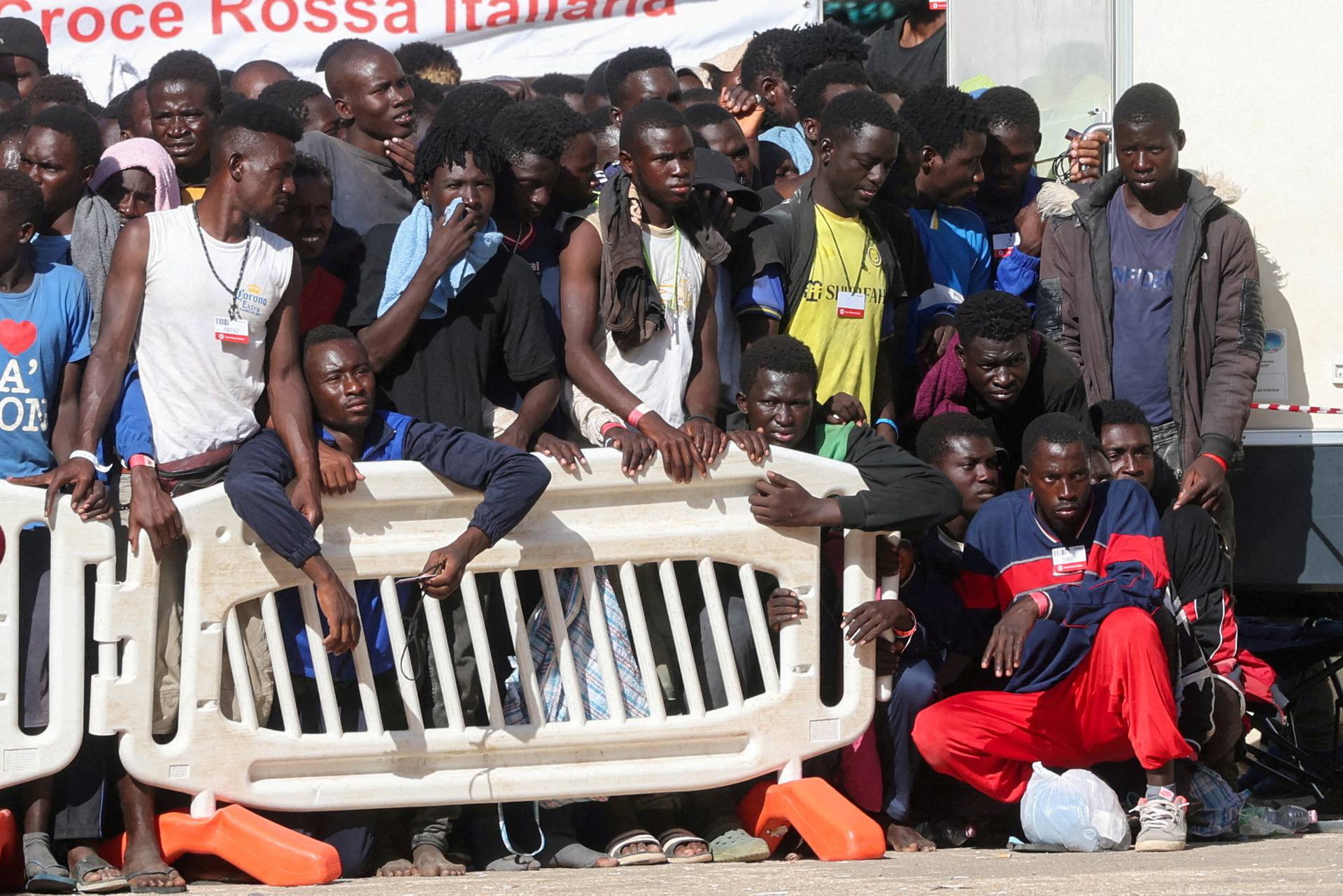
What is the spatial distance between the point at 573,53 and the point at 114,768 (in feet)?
20.1

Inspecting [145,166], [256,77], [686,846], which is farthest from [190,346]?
[256,77]

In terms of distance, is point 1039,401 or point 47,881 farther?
point 1039,401

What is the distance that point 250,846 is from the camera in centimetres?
494

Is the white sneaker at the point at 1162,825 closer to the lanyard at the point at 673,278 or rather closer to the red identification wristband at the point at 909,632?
the red identification wristband at the point at 909,632

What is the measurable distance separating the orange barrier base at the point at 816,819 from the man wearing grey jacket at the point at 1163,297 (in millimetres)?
2172

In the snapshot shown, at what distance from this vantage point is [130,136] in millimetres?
6746

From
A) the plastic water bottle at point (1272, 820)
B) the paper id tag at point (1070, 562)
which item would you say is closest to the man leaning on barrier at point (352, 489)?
the paper id tag at point (1070, 562)

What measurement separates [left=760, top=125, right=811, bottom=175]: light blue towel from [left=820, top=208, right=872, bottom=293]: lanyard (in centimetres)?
111

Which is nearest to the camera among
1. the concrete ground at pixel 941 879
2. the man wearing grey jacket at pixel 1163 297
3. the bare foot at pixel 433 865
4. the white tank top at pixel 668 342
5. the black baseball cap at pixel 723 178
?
the concrete ground at pixel 941 879

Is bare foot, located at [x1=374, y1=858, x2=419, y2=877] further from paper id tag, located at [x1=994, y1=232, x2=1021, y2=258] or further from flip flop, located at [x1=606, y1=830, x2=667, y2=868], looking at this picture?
paper id tag, located at [x1=994, y1=232, x2=1021, y2=258]

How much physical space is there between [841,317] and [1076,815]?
6.44ft

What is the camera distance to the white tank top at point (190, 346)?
5238 mm

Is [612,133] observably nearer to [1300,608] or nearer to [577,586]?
[577,586]

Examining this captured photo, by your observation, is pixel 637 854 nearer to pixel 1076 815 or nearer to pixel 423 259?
pixel 1076 815
